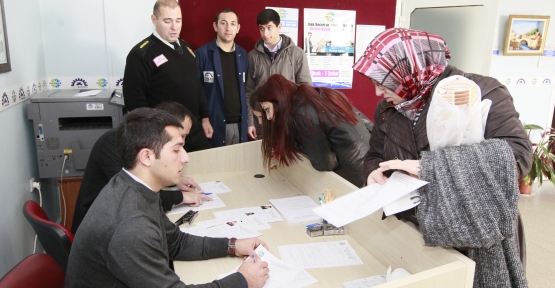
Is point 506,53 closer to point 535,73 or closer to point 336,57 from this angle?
point 535,73

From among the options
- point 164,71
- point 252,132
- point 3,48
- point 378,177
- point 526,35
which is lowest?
point 252,132

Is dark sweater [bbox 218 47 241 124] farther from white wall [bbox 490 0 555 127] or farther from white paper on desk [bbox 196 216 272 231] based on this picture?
white wall [bbox 490 0 555 127]

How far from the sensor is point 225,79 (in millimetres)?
3193

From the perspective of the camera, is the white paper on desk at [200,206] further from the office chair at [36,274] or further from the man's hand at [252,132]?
the man's hand at [252,132]

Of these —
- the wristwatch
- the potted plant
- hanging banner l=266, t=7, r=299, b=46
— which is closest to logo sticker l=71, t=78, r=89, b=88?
hanging banner l=266, t=7, r=299, b=46

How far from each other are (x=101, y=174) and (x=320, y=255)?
3.66 ft

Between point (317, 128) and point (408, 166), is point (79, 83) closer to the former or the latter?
point (317, 128)

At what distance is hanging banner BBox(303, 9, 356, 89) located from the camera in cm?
379

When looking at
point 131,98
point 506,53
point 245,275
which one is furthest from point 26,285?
point 506,53

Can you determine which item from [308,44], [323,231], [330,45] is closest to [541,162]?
[330,45]

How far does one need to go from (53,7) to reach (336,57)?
2.41m

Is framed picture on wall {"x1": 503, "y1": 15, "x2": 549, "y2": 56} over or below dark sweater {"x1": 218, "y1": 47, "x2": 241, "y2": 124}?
over

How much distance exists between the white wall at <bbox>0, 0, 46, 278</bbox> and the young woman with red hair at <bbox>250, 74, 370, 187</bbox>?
4.74 ft

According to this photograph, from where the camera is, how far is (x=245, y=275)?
1.23 m
